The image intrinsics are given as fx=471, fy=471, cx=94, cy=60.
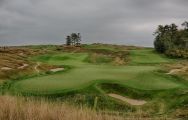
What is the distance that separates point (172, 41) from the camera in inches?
3179

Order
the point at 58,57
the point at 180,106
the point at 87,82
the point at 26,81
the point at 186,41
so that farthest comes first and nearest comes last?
the point at 186,41 < the point at 58,57 < the point at 26,81 < the point at 87,82 < the point at 180,106

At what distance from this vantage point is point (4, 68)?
39969 mm

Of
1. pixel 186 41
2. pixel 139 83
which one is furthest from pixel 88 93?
pixel 186 41

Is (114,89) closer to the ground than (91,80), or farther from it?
closer to the ground

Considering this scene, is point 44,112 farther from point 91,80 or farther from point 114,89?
point 91,80

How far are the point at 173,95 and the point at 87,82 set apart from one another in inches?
221

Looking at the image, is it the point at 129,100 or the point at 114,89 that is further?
the point at 114,89

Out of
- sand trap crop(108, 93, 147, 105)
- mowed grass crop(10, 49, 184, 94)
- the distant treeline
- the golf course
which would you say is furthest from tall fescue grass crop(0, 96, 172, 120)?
the distant treeline

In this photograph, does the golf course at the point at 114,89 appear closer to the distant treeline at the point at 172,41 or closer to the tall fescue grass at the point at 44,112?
the tall fescue grass at the point at 44,112

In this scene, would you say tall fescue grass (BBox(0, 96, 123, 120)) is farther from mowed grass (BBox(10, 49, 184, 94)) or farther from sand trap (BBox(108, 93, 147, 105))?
mowed grass (BBox(10, 49, 184, 94))

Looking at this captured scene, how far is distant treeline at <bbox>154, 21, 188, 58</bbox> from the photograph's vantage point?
68.6 metres

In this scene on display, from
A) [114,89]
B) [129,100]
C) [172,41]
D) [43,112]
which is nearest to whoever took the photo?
[43,112]

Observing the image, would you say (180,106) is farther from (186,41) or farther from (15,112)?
(186,41)

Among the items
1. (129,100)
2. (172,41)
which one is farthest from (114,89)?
(172,41)
